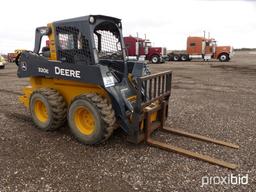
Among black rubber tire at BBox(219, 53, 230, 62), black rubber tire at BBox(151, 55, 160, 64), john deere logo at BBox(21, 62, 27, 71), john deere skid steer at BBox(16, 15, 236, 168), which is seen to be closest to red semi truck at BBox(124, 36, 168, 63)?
black rubber tire at BBox(151, 55, 160, 64)

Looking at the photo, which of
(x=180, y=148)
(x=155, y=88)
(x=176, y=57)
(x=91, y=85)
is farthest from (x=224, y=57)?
(x=91, y=85)

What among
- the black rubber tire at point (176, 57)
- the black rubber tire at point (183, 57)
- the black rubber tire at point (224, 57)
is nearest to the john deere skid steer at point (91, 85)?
the black rubber tire at point (224, 57)

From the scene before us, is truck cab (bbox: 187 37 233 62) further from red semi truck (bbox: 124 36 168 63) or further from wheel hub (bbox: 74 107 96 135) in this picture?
wheel hub (bbox: 74 107 96 135)

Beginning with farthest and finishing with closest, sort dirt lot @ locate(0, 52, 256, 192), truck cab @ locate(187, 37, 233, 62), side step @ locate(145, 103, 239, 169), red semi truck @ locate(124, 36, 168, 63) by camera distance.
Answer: truck cab @ locate(187, 37, 233, 62) < red semi truck @ locate(124, 36, 168, 63) < side step @ locate(145, 103, 239, 169) < dirt lot @ locate(0, 52, 256, 192)

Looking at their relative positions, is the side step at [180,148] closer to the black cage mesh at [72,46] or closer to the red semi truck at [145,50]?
the black cage mesh at [72,46]

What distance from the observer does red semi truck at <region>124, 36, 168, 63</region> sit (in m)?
29.0

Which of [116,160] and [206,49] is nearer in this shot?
[116,160]

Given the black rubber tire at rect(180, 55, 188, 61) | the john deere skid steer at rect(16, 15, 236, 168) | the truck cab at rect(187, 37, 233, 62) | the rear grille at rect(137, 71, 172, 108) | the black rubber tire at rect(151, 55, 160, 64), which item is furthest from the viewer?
the black rubber tire at rect(180, 55, 188, 61)

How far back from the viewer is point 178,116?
23.5ft

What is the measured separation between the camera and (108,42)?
19.4ft

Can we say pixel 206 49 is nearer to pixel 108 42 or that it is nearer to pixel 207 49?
pixel 207 49

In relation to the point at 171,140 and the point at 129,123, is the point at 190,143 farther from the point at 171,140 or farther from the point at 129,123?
the point at 129,123

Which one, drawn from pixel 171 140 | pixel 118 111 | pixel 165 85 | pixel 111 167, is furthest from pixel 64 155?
pixel 165 85

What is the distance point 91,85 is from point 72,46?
37.7 inches
